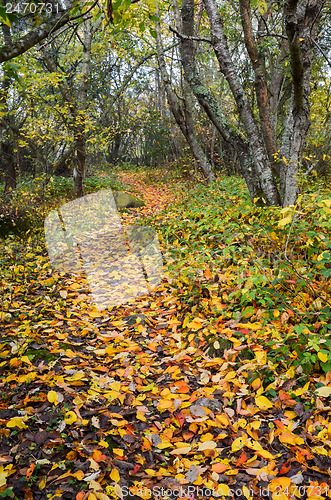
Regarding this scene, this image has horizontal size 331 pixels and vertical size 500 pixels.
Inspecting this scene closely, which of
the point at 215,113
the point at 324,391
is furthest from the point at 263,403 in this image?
the point at 215,113

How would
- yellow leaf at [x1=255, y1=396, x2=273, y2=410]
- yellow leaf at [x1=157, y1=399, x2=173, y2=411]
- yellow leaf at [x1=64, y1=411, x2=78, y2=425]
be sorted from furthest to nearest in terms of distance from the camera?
1. yellow leaf at [x1=157, y1=399, x2=173, y2=411]
2. yellow leaf at [x1=255, y1=396, x2=273, y2=410]
3. yellow leaf at [x1=64, y1=411, x2=78, y2=425]

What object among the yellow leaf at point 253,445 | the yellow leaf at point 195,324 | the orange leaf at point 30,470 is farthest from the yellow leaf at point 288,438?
the orange leaf at point 30,470

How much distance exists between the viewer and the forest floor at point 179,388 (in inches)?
75.0

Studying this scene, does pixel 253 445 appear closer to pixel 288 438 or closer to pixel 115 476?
pixel 288 438

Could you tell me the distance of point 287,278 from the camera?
325 centimetres

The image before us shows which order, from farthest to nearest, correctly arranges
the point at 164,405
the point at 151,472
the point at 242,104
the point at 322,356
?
the point at 242,104, the point at 164,405, the point at 322,356, the point at 151,472

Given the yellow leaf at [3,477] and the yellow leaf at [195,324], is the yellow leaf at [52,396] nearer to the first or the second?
the yellow leaf at [3,477]

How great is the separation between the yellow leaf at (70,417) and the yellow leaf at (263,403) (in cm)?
134

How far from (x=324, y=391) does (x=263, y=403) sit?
1.44ft

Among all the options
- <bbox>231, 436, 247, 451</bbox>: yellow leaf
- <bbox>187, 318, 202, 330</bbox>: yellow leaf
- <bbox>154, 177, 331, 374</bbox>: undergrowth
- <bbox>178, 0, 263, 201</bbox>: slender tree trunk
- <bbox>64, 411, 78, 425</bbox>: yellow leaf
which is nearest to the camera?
<bbox>231, 436, 247, 451</bbox>: yellow leaf

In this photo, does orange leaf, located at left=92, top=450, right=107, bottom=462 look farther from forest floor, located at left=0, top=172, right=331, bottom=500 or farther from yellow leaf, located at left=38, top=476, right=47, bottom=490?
yellow leaf, located at left=38, top=476, right=47, bottom=490

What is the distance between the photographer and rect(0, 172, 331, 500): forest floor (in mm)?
1905

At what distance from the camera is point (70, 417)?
227cm

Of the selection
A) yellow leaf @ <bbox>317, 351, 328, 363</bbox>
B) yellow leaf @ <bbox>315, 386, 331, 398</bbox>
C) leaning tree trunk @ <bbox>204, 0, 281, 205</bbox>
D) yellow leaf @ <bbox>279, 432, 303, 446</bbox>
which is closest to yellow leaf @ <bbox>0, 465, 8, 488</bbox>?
yellow leaf @ <bbox>279, 432, 303, 446</bbox>
